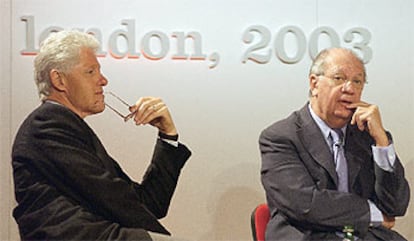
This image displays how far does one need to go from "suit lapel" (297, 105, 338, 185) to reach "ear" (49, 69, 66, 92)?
1.10 metres

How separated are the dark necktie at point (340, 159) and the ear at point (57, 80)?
1287mm

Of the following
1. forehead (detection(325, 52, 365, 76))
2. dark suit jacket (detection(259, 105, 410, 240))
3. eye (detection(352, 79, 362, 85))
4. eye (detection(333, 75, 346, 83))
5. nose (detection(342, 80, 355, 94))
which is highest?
forehead (detection(325, 52, 365, 76))

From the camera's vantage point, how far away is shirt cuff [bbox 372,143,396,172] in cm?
291

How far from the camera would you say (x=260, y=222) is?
2986mm

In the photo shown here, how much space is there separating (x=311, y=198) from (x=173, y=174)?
0.68m

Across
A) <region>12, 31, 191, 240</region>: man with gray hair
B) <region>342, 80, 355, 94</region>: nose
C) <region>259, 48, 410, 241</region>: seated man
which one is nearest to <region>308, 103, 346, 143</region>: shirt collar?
<region>259, 48, 410, 241</region>: seated man

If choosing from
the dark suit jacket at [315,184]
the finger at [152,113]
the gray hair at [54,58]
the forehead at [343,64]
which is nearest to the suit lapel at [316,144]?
the dark suit jacket at [315,184]

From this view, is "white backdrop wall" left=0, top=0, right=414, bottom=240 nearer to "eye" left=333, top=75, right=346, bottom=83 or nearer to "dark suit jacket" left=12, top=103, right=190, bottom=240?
"eye" left=333, top=75, right=346, bottom=83

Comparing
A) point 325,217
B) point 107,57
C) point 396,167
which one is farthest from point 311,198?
point 107,57

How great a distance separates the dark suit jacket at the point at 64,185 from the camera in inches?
102

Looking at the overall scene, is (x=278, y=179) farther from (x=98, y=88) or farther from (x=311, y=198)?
(x=98, y=88)

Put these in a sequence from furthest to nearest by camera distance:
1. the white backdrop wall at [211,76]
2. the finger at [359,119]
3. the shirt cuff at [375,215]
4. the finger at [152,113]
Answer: the white backdrop wall at [211,76], the finger at [152,113], the finger at [359,119], the shirt cuff at [375,215]

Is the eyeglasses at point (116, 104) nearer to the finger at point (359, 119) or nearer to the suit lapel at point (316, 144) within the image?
the suit lapel at point (316, 144)

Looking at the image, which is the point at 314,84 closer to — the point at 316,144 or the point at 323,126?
the point at 323,126
